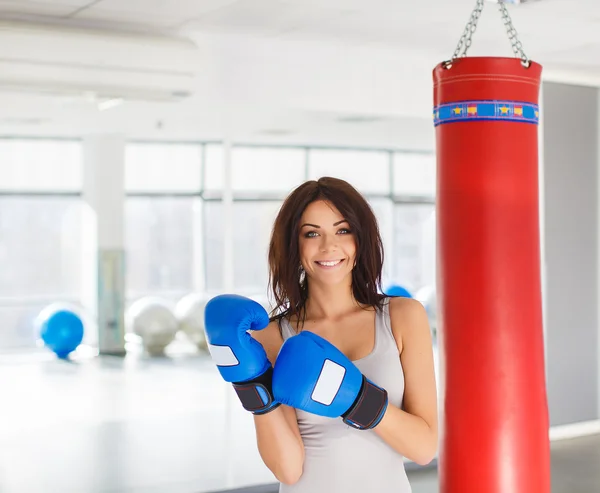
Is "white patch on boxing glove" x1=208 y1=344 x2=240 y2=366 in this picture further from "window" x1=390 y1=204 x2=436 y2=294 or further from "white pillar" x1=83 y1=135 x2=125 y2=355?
"window" x1=390 y1=204 x2=436 y2=294

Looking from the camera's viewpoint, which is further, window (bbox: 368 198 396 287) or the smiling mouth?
window (bbox: 368 198 396 287)

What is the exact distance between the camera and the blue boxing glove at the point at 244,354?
1846 mm

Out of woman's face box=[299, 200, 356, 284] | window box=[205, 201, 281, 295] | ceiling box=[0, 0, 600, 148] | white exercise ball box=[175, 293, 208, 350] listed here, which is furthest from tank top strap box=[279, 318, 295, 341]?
window box=[205, 201, 281, 295]

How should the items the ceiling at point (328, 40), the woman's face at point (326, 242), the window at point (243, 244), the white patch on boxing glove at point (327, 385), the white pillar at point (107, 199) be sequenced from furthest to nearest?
the window at point (243, 244) → the white pillar at point (107, 199) → the ceiling at point (328, 40) → the woman's face at point (326, 242) → the white patch on boxing glove at point (327, 385)

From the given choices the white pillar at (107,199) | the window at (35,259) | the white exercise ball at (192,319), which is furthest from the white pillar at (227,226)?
the window at (35,259)

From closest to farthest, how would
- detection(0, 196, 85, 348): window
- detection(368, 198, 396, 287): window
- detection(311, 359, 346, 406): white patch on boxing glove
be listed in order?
detection(311, 359, 346, 406): white patch on boxing glove
detection(0, 196, 85, 348): window
detection(368, 198, 396, 287): window

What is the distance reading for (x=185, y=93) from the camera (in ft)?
17.3

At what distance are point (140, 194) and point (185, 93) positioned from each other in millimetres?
5690

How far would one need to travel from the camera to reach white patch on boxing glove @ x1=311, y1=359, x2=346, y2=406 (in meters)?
1.79

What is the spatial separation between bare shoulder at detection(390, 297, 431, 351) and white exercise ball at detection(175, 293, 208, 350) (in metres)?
8.12

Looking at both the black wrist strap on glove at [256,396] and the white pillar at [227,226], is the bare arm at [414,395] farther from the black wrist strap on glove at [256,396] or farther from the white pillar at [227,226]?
the white pillar at [227,226]

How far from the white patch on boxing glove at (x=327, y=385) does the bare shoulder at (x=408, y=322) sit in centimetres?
19

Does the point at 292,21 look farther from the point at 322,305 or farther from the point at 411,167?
the point at 411,167

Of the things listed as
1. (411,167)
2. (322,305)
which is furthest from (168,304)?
(322,305)
